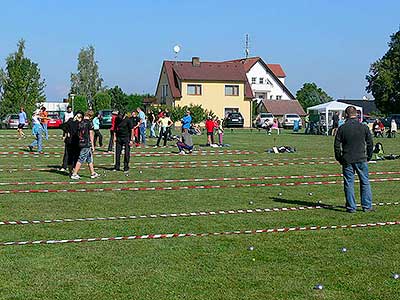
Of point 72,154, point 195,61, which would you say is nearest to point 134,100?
point 195,61

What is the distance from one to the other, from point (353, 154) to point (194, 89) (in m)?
63.2

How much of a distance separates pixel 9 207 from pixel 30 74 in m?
58.2

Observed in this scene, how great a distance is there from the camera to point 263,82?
9519 centimetres

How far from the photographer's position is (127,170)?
1830 cm

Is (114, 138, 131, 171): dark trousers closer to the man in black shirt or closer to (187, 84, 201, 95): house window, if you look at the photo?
the man in black shirt

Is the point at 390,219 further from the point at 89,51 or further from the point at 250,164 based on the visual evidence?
the point at 89,51

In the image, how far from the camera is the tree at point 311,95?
133000mm

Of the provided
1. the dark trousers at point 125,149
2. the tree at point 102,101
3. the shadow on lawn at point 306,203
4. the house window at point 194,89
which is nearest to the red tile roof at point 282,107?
the house window at point 194,89

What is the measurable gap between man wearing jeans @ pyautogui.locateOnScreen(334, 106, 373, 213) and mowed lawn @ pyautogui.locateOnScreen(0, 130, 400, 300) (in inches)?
12.8

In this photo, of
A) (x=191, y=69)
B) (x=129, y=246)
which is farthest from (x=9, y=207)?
(x=191, y=69)

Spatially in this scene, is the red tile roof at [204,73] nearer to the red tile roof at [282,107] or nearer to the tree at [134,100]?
the tree at [134,100]

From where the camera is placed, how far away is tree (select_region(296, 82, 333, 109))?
133000mm

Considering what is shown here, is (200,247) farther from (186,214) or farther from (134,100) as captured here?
(134,100)

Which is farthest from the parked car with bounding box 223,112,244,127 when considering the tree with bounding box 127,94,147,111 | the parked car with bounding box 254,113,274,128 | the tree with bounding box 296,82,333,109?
the tree with bounding box 296,82,333,109
